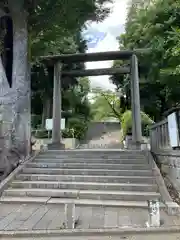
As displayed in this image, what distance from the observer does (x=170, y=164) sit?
705 cm

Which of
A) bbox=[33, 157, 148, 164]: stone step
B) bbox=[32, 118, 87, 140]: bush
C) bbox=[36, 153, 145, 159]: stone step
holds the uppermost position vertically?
bbox=[32, 118, 87, 140]: bush

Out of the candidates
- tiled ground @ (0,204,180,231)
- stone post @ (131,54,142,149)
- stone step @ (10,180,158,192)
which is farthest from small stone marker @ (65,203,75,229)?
stone post @ (131,54,142,149)

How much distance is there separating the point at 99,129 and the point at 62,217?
820 inches

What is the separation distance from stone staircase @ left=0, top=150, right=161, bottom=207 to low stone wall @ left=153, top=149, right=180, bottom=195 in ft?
1.69

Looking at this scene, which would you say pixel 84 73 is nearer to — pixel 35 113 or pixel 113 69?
pixel 113 69

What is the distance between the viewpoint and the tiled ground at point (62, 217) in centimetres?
448

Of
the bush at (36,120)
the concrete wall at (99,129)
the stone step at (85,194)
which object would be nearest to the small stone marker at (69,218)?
the stone step at (85,194)

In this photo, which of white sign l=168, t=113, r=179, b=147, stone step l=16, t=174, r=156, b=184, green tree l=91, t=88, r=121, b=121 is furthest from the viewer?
green tree l=91, t=88, r=121, b=121

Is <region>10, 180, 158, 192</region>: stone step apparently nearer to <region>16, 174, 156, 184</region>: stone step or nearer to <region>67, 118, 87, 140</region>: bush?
<region>16, 174, 156, 184</region>: stone step

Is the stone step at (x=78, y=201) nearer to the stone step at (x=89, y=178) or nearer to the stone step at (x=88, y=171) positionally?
the stone step at (x=89, y=178)

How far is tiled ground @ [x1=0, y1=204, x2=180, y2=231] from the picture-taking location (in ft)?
14.7

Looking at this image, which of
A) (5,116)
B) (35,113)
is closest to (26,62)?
(5,116)

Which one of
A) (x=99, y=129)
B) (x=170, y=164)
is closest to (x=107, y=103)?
(x=99, y=129)

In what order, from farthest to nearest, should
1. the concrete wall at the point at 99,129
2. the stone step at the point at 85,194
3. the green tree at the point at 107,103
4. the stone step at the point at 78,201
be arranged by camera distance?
the green tree at the point at 107,103
the concrete wall at the point at 99,129
the stone step at the point at 85,194
the stone step at the point at 78,201
